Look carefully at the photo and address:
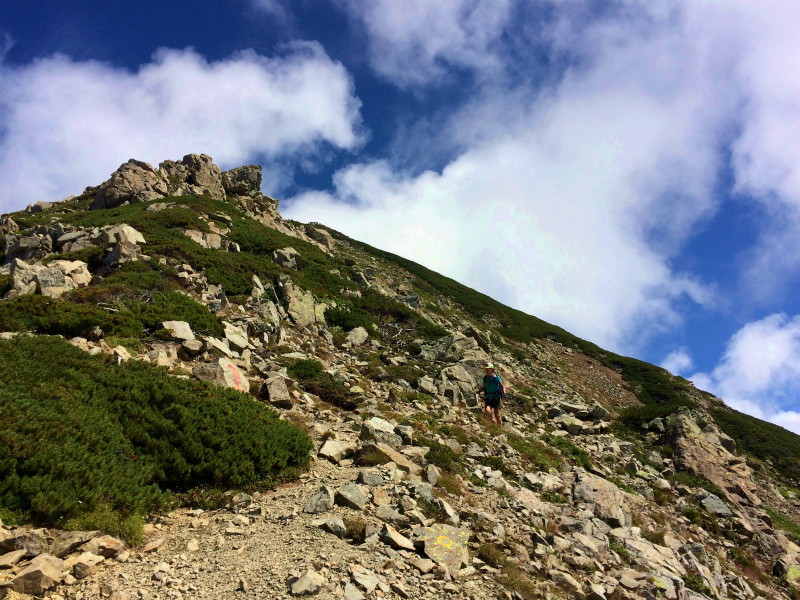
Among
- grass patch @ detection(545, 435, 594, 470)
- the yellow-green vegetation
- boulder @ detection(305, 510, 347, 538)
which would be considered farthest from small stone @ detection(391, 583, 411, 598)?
grass patch @ detection(545, 435, 594, 470)

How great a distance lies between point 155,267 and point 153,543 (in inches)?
674

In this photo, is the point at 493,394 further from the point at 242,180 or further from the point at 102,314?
the point at 242,180

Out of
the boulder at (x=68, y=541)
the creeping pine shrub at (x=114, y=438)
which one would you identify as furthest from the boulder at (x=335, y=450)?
the boulder at (x=68, y=541)

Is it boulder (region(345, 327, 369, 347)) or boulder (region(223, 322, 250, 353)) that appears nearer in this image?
boulder (region(223, 322, 250, 353))

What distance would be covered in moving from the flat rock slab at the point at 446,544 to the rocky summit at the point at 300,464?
36mm

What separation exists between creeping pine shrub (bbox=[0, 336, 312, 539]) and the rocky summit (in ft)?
0.14

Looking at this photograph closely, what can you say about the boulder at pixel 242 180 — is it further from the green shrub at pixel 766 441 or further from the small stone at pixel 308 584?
the green shrub at pixel 766 441

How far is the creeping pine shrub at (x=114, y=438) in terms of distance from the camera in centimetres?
596

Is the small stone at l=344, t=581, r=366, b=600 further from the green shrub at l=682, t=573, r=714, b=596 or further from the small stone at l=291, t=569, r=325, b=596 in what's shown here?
the green shrub at l=682, t=573, r=714, b=596

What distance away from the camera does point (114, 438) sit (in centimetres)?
746

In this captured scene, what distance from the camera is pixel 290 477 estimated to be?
8461mm

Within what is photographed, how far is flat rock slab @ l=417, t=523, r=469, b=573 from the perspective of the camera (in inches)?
254

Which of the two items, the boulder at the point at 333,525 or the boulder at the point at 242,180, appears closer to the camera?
the boulder at the point at 333,525

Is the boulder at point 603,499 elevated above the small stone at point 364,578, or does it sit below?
above
